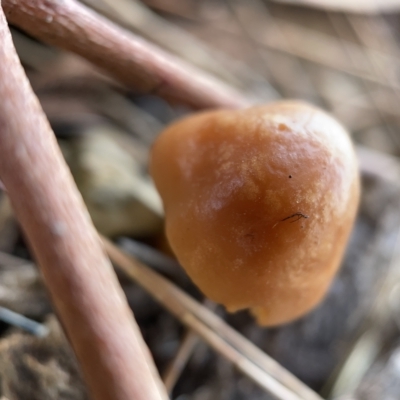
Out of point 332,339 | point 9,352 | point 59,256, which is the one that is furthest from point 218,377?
point 59,256

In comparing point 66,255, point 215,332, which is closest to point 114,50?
point 66,255

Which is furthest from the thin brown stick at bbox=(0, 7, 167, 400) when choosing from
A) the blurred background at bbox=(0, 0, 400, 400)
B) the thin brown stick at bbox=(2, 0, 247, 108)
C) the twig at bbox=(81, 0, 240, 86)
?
the twig at bbox=(81, 0, 240, 86)

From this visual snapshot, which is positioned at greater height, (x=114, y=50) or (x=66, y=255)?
(x=114, y=50)

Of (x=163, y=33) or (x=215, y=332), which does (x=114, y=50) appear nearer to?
(x=163, y=33)

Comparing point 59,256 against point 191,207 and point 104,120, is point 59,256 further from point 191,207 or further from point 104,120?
point 104,120

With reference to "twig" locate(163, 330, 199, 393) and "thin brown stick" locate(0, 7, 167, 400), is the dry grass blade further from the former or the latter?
"thin brown stick" locate(0, 7, 167, 400)

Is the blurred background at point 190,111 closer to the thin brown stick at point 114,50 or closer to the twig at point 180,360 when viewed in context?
the twig at point 180,360

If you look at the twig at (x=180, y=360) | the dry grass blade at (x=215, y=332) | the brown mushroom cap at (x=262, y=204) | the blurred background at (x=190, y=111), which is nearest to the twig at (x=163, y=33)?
the blurred background at (x=190, y=111)
